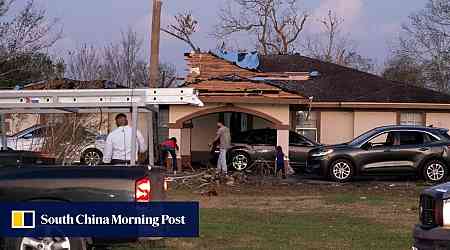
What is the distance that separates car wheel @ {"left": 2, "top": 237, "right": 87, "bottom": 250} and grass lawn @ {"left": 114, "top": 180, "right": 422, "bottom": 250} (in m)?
2.49

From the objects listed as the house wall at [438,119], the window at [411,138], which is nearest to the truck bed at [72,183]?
the window at [411,138]

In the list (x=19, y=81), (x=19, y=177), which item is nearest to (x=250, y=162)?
(x=19, y=81)

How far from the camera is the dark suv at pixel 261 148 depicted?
86.2 feet

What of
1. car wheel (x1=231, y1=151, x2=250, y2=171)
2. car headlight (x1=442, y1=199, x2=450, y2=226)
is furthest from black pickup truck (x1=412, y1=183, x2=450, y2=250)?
car wheel (x1=231, y1=151, x2=250, y2=171)

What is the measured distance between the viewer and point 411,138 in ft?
74.1

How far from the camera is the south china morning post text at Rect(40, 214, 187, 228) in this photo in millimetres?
8273

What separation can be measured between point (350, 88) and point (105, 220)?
24872 millimetres

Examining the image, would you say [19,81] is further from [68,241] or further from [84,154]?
[68,241]

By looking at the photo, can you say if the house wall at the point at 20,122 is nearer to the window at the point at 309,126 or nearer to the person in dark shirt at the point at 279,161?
the person in dark shirt at the point at 279,161

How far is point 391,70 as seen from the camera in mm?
58031

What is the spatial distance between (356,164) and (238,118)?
9.14 m

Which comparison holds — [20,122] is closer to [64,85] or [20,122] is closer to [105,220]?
[64,85]

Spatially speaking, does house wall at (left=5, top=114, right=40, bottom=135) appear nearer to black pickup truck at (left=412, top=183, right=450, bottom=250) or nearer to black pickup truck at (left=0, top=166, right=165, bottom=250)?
black pickup truck at (left=0, top=166, right=165, bottom=250)

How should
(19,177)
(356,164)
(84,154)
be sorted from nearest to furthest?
(19,177) < (84,154) < (356,164)
